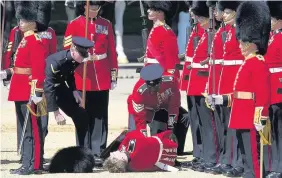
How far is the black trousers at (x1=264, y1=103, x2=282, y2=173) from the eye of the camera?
38.1 feet

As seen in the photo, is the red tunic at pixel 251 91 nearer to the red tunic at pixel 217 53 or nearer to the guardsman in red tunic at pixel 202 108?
the red tunic at pixel 217 53

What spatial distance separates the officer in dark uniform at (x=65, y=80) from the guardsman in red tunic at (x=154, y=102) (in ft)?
1.55

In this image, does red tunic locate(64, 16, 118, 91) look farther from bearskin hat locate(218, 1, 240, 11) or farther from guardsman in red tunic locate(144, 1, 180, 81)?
bearskin hat locate(218, 1, 240, 11)

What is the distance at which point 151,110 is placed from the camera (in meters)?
12.6

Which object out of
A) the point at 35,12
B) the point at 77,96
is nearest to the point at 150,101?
the point at 77,96

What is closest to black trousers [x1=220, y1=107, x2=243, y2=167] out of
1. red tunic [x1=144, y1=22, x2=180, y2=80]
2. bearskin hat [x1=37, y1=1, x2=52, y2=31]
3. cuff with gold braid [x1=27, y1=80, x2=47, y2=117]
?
red tunic [x1=144, y1=22, x2=180, y2=80]

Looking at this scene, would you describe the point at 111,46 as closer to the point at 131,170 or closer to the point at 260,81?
the point at 131,170

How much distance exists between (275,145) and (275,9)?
109 cm

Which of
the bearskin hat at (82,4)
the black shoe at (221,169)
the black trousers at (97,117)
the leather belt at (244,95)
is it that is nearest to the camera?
the leather belt at (244,95)

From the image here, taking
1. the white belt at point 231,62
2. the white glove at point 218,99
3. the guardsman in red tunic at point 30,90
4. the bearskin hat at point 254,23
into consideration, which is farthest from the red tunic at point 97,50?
the bearskin hat at point 254,23

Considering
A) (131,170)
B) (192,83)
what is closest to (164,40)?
(192,83)

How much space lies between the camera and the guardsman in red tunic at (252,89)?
10.9 m

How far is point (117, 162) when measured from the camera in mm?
11844

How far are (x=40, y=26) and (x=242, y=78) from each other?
6.82 ft
